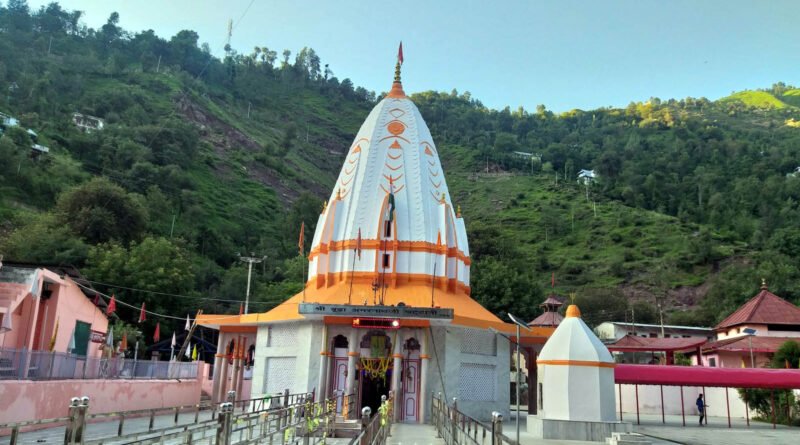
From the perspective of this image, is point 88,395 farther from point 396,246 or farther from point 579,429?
point 579,429

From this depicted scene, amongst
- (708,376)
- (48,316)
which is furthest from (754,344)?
(48,316)

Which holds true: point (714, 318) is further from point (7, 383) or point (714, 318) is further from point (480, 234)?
point (7, 383)

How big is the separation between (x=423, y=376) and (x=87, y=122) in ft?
252

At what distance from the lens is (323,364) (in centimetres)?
2205

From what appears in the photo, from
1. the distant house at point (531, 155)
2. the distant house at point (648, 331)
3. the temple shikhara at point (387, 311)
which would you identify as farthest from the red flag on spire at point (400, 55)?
the distant house at point (531, 155)

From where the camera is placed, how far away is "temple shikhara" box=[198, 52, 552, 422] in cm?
2198

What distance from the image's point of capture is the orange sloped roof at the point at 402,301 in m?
22.8

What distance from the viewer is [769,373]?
78.1 ft

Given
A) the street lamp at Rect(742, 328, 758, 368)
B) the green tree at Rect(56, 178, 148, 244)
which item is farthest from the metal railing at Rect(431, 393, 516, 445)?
the green tree at Rect(56, 178, 148, 244)

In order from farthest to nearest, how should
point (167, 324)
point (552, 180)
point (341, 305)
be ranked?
point (552, 180) → point (167, 324) → point (341, 305)

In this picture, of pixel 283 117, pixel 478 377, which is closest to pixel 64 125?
pixel 283 117

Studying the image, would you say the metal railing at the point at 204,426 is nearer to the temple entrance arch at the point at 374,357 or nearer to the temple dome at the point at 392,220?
the temple entrance arch at the point at 374,357

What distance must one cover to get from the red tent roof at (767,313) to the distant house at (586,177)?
8100cm

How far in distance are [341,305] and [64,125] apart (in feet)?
227
